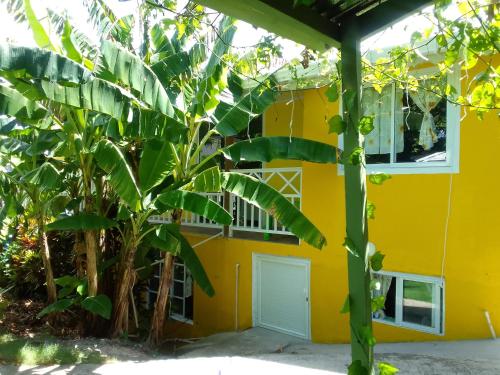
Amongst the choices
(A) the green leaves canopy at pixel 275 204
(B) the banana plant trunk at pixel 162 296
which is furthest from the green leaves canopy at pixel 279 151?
(B) the banana plant trunk at pixel 162 296

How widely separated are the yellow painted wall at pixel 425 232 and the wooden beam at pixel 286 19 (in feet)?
9.86

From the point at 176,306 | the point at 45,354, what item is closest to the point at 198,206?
the point at 45,354

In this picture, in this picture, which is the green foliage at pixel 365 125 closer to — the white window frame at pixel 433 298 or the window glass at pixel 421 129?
the window glass at pixel 421 129

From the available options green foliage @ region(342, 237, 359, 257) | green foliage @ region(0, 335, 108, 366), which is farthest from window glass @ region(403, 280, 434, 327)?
green foliage @ region(342, 237, 359, 257)

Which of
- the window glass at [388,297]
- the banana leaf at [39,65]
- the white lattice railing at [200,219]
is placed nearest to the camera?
the banana leaf at [39,65]

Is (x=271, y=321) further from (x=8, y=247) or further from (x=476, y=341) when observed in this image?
(x=8, y=247)

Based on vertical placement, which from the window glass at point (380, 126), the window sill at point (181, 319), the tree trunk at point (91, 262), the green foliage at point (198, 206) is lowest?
the window sill at point (181, 319)

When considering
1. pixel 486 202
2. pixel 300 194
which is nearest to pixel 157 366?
pixel 300 194

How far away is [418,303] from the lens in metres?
7.36

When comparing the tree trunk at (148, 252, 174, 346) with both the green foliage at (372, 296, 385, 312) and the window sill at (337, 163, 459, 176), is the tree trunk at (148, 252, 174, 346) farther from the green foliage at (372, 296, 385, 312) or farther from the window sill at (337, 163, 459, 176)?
the green foliage at (372, 296, 385, 312)

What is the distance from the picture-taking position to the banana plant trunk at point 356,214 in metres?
2.12

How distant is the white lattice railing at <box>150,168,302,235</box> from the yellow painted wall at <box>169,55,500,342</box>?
33 centimetres

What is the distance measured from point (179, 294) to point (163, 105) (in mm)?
7204

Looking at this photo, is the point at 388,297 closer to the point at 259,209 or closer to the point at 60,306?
the point at 259,209
